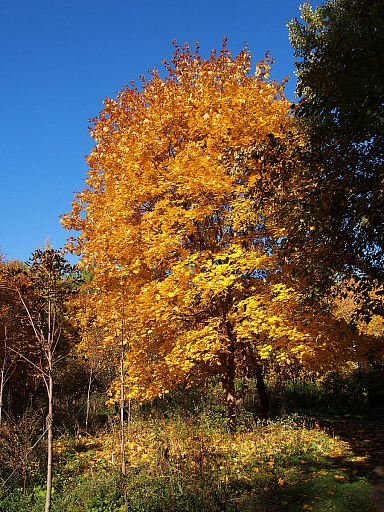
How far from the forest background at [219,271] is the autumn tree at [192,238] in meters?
0.06

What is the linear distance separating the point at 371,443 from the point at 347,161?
27.9 feet

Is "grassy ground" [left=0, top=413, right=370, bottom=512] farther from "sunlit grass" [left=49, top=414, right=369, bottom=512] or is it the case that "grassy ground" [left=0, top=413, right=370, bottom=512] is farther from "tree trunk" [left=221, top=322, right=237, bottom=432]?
"tree trunk" [left=221, top=322, right=237, bottom=432]

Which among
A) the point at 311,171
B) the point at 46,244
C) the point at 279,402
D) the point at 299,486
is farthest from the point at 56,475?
the point at 279,402

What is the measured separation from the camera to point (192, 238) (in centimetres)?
1061

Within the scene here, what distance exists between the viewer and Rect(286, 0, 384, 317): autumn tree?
4691 millimetres

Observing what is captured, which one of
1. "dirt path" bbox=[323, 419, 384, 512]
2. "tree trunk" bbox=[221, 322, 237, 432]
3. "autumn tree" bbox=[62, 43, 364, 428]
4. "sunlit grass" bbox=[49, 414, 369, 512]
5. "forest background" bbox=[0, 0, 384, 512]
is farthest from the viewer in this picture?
"tree trunk" bbox=[221, 322, 237, 432]

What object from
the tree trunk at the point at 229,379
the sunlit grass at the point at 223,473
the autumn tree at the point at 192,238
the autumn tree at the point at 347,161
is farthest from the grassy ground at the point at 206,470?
the autumn tree at the point at 347,161

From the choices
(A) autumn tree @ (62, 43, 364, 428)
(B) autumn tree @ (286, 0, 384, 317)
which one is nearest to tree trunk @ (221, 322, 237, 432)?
(A) autumn tree @ (62, 43, 364, 428)

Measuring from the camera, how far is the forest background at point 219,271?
17.6ft

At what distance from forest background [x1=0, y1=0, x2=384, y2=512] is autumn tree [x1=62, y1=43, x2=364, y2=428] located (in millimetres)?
56

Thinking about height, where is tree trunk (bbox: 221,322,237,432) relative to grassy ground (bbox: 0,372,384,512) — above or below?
above

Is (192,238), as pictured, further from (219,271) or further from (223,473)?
(223,473)

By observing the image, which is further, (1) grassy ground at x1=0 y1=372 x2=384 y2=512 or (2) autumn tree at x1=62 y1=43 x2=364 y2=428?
(2) autumn tree at x1=62 y1=43 x2=364 y2=428

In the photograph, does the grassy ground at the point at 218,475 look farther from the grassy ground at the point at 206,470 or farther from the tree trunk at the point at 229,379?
the tree trunk at the point at 229,379
